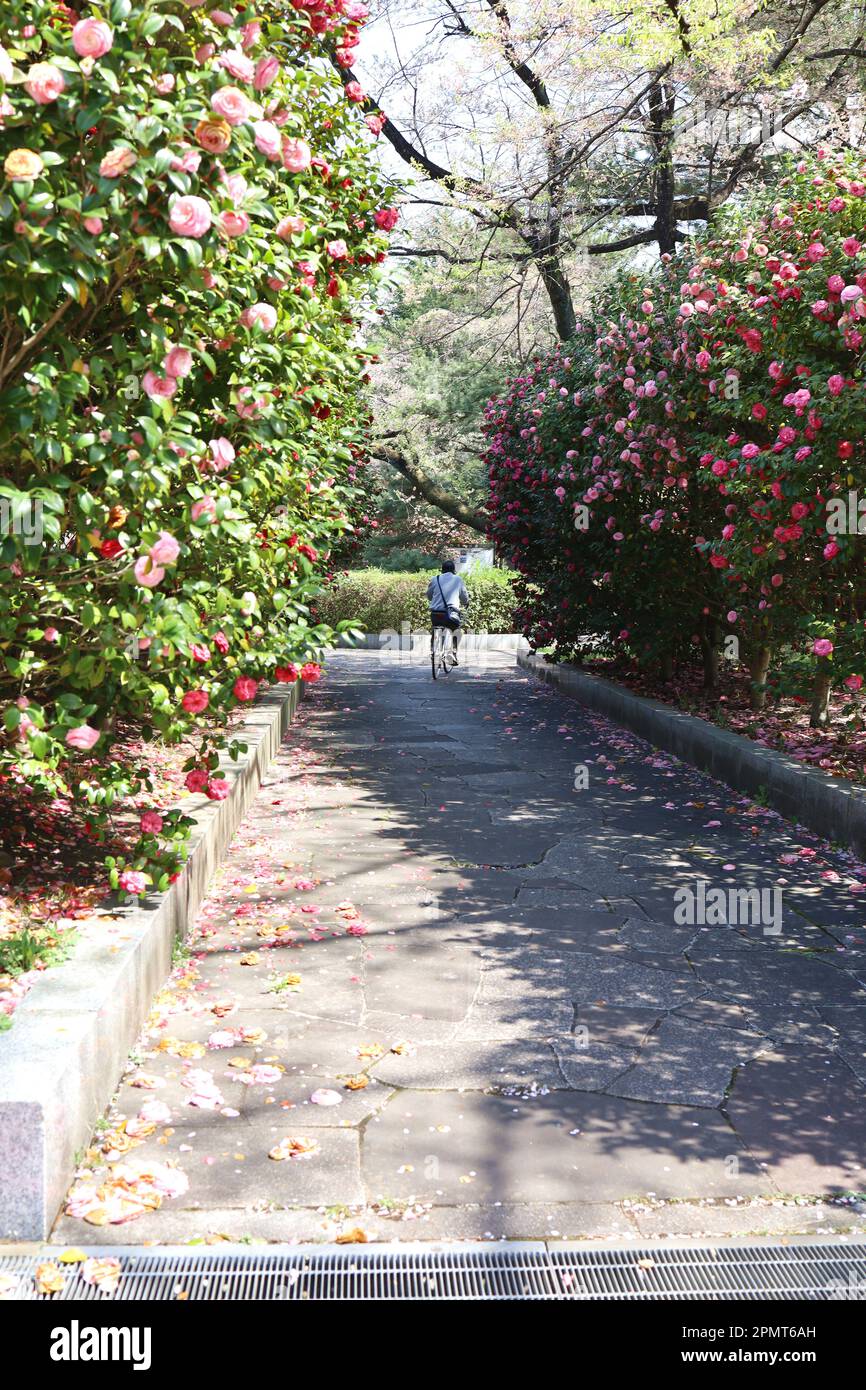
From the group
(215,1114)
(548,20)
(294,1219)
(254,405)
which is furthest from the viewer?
(548,20)

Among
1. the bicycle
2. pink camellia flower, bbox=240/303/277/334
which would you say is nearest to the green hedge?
the bicycle

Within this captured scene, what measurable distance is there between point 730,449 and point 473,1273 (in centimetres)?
604

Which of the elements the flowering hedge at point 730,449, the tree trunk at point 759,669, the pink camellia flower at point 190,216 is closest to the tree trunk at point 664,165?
the flowering hedge at point 730,449

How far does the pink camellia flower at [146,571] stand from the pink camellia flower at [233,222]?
0.97 metres

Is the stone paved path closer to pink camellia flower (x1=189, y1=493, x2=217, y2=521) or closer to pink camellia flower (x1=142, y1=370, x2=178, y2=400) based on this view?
pink camellia flower (x1=189, y1=493, x2=217, y2=521)

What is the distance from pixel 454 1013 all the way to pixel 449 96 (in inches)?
603

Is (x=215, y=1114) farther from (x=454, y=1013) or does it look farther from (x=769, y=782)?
(x=769, y=782)

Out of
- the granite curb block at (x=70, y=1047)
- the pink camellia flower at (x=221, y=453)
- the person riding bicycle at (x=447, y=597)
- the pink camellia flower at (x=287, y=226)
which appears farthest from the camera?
the person riding bicycle at (x=447, y=597)

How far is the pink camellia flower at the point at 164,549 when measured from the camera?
3.42 metres

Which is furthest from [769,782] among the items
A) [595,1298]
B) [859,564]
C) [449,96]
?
[449,96]

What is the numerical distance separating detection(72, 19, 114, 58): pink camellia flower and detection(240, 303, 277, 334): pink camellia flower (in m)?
0.97

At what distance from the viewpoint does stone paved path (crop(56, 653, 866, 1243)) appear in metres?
3.01

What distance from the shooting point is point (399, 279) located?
7055mm

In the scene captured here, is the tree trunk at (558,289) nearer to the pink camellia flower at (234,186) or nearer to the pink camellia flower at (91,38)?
the pink camellia flower at (234,186)
